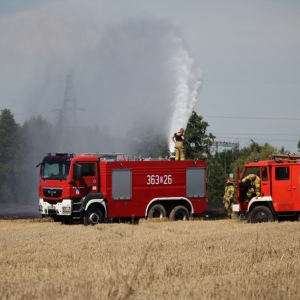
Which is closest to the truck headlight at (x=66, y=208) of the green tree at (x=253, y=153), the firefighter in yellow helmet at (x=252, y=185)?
the firefighter in yellow helmet at (x=252, y=185)

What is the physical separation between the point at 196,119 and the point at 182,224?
4040 cm

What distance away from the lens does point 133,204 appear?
30547 mm

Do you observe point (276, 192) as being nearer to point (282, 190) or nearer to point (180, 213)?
point (282, 190)

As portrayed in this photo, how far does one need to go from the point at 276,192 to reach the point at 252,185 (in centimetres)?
89

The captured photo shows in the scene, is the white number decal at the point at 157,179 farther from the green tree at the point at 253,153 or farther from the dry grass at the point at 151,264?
the green tree at the point at 253,153

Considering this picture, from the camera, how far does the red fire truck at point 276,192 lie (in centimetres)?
2830

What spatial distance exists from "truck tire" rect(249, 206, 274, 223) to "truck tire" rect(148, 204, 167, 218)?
4.17 metres

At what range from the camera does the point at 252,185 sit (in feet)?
93.8

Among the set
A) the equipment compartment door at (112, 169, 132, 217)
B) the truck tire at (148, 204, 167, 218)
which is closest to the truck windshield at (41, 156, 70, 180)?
the equipment compartment door at (112, 169, 132, 217)

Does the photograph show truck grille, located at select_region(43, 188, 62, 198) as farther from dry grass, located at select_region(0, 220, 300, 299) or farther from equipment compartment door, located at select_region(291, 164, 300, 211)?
equipment compartment door, located at select_region(291, 164, 300, 211)

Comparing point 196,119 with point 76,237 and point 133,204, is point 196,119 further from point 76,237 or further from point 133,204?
point 76,237

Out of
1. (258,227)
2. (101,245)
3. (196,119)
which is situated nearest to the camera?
(101,245)

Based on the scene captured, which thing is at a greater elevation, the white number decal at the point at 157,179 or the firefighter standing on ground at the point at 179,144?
the firefighter standing on ground at the point at 179,144

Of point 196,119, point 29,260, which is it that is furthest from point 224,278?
point 196,119
